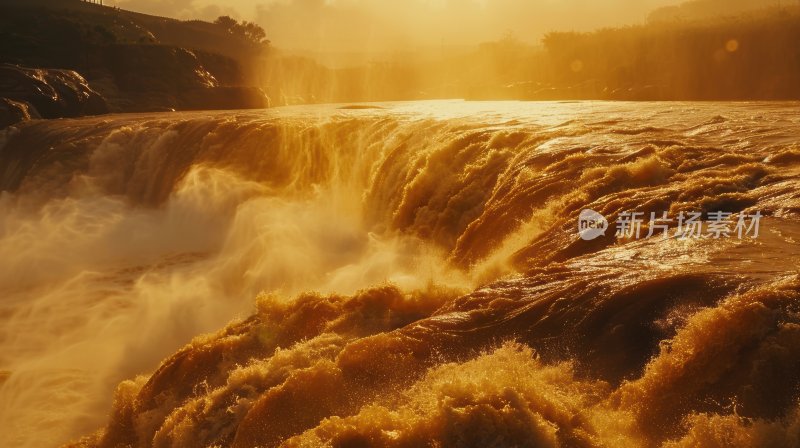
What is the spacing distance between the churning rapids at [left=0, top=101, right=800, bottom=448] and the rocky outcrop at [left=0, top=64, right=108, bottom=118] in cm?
1159

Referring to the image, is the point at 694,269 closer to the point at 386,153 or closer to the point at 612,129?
the point at 612,129

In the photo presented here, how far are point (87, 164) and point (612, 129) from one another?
12.8 meters

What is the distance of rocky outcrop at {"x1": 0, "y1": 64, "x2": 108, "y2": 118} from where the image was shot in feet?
75.6

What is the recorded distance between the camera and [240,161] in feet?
48.1

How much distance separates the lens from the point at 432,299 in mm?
5305

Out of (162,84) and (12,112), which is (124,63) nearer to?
(162,84)

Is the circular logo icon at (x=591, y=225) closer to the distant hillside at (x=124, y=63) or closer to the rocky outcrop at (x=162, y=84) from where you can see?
the distant hillside at (x=124, y=63)

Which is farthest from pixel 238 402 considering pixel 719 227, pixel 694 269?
pixel 719 227

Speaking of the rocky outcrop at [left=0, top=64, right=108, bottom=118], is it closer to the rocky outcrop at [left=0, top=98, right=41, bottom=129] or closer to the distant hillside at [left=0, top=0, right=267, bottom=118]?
the distant hillside at [left=0, top=0, right=267, bottom=118]

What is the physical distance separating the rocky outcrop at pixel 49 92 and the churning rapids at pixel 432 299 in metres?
11.6

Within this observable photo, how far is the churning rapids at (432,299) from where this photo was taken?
10.7ft

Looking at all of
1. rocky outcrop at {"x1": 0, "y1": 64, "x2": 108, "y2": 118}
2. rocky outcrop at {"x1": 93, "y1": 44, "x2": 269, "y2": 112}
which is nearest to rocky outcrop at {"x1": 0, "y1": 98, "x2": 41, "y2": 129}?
rocky outcrop at {"x1": 0, "y1": 64, "x2": 108, "y2": 118}

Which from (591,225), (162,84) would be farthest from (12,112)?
(591,225)

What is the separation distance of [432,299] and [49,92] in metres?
23.3
